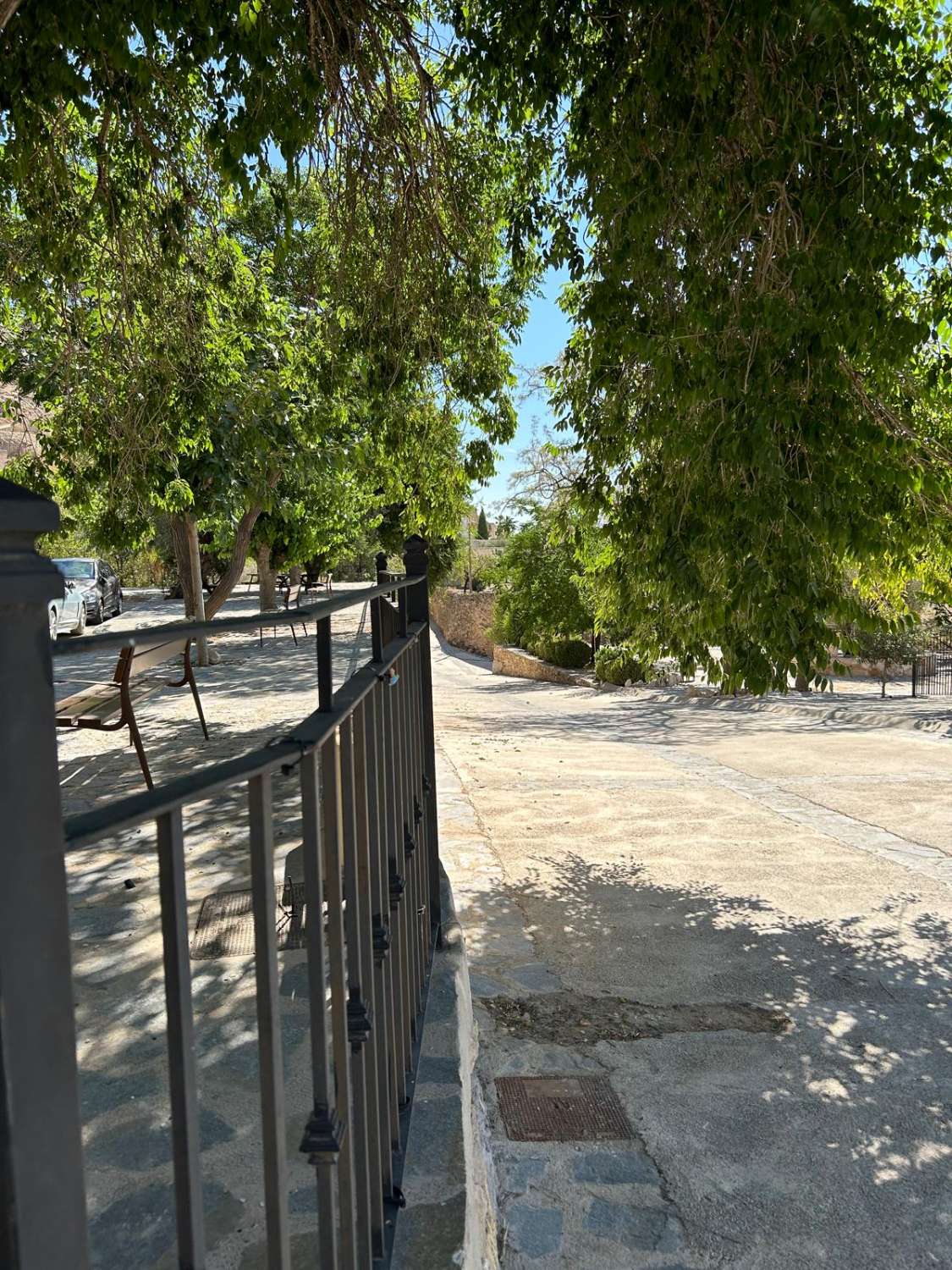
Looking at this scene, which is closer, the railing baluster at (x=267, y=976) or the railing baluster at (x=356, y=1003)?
the railing baluster at (x=267, y=976)

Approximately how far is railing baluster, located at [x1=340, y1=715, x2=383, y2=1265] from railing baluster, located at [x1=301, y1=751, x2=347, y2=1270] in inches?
12.7

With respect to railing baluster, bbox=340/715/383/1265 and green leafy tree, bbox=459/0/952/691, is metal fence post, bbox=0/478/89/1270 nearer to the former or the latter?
railing baluster, bbox=340/715/383/1265

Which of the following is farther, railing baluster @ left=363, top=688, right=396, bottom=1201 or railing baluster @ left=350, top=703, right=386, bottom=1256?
railing baluster @ left=363, top=688, right=396, bottom=1201

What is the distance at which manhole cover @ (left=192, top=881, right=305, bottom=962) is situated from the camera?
3750mm

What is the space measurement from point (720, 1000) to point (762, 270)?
3339 millimetres

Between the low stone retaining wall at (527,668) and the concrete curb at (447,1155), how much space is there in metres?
22.1

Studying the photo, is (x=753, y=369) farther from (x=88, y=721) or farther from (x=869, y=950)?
(x=88, y=721)

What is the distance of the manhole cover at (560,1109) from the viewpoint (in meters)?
3.50

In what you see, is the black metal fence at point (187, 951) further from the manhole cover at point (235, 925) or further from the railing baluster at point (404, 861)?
the manhole cover at point (235, 925)

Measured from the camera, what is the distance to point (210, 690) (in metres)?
13.7

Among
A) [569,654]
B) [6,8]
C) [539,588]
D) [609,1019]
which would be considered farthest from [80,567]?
[609,1019]

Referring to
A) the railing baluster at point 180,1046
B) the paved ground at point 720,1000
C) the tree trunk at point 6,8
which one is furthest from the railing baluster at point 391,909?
the tree trunk at point 6,8

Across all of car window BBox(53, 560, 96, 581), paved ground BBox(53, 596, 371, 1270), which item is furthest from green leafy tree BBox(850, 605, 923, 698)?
paved ground BBox(53, 596, 371, 1270)

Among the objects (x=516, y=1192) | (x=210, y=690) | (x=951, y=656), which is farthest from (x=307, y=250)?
(x=951, y=656)
